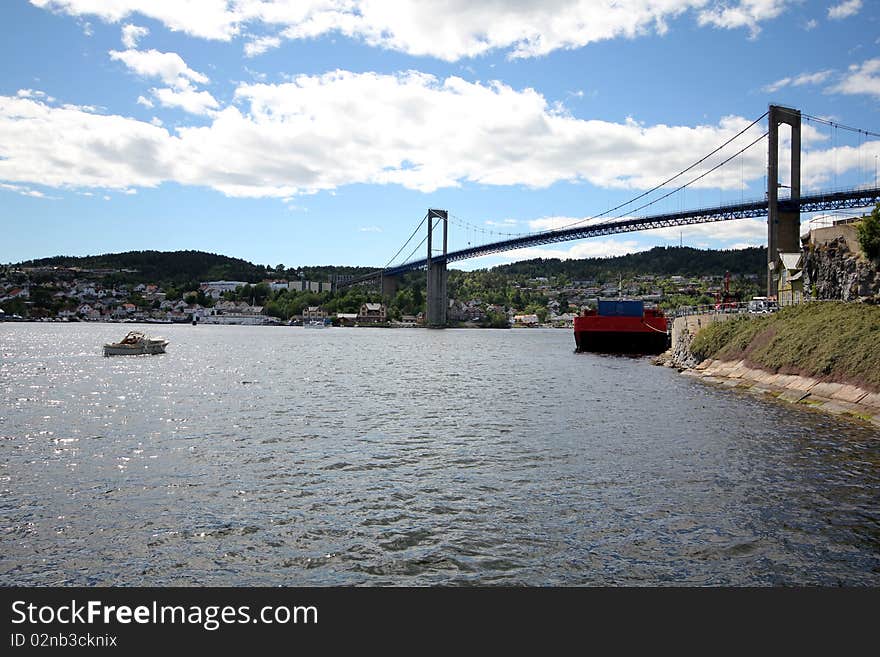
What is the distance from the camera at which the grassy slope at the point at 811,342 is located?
21250 mm

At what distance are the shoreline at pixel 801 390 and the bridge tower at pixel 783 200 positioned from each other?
25.5 metres

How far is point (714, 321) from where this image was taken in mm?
37938

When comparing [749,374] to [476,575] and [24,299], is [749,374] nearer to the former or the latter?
[476,575]

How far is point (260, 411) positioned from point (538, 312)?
559ft

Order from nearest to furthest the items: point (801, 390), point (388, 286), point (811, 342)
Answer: point (801, 390) < point (811, 342) < point (388, 286)

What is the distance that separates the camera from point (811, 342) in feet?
82.2

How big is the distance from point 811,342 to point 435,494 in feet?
66.7

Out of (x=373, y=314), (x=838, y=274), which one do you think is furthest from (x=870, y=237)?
(x=373, y=314)

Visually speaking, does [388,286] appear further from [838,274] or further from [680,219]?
[838,274]

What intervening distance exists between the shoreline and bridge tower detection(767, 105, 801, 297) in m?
25.5

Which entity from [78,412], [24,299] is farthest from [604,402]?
[24,299]

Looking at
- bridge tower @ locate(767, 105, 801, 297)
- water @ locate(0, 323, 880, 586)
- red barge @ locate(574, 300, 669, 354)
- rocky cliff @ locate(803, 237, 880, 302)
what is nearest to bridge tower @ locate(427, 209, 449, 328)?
red barge @ locate(574, 300, 669, 354)

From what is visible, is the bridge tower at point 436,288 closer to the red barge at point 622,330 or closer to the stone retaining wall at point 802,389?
the red barge at point 622,330

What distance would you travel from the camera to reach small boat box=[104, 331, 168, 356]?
168ft
